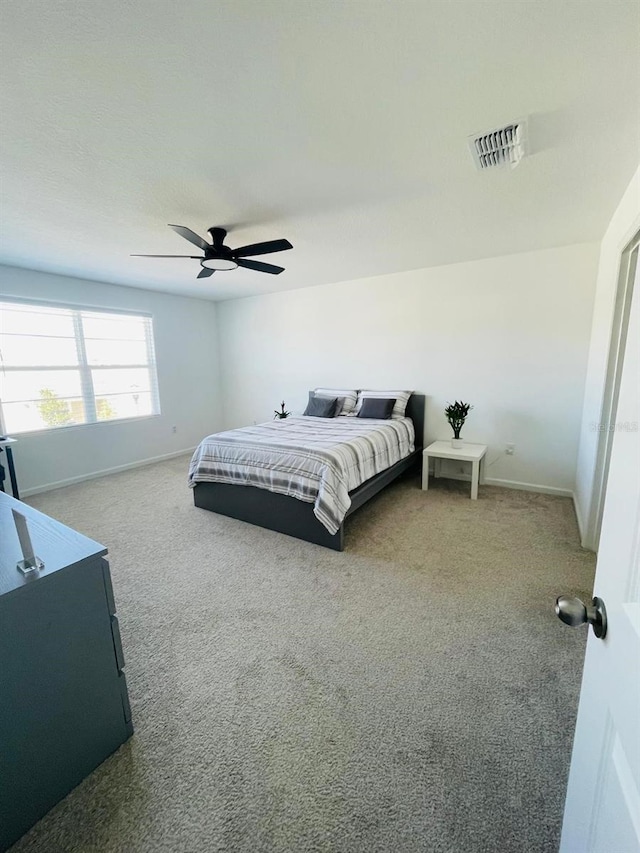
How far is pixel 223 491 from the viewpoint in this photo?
10.9 feet

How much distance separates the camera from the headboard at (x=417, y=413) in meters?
4.43

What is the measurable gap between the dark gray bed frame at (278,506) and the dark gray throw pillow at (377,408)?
2.41ft

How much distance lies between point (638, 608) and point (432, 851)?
3.68 ft

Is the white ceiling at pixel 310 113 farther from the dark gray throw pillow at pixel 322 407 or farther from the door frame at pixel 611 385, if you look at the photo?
the dark gray throw pillow at pixel 322 407

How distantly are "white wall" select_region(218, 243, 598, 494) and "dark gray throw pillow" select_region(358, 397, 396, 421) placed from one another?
1.30 feet

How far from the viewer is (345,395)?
15.5ft

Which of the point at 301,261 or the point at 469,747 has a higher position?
the point at 301,261

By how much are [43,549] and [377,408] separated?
11.6 ft

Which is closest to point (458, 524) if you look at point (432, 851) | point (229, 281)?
point (432, 851)

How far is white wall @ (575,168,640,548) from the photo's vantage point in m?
2.25

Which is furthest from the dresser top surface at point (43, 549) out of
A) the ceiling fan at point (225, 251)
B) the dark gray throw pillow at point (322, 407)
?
the dark gray throw pillow at point (322, 407)

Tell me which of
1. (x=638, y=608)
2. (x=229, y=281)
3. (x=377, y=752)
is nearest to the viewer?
(x=638, y=608)

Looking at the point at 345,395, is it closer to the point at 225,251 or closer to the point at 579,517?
the point at 225,251

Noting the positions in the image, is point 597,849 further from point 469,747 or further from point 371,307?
point 371,307
